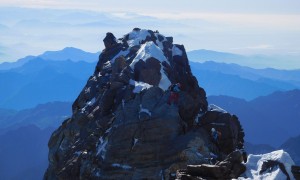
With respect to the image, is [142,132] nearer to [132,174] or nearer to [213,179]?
[132,174]

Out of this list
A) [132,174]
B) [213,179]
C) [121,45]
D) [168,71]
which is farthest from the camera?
[121,45]

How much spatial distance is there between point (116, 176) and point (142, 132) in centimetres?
575

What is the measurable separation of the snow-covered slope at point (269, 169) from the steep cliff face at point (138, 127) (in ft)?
26.8

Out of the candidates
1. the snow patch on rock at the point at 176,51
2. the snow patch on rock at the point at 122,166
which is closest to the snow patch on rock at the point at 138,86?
the snow patch on rock at the point at 122,166

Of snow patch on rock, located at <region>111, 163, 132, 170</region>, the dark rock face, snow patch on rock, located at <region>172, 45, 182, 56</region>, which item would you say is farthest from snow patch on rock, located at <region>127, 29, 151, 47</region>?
the dark rock face

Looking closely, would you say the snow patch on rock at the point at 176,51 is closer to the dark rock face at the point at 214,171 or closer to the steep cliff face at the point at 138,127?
the steep cliff face at the point at 138,127

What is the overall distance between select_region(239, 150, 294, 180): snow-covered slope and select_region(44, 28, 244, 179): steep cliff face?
26.8 feet

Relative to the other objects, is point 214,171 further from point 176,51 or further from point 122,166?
point 176,51

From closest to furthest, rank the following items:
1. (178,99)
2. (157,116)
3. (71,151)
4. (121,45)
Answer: (157,116) < (178,99) < (71,151) < (121,45)

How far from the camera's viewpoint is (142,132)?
54.7m

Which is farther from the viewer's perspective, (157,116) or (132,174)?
(157,116)

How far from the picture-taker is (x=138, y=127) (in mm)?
55312

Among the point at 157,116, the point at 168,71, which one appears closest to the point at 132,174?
the point at 157,116

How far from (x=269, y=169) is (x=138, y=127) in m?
19.4
